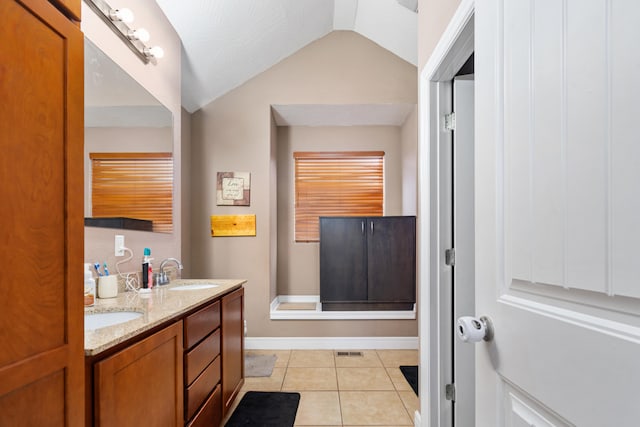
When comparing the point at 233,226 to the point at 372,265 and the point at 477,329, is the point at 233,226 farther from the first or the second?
the point at 477,329

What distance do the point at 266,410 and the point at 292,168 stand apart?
264 cm

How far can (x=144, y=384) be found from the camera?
1.19 metres

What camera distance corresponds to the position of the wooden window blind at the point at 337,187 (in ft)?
13.6

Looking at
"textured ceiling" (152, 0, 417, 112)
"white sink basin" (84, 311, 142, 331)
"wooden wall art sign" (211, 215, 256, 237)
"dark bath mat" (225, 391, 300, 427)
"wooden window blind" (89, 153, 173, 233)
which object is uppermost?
"textured ceiling" (152, 0, 417, 112)

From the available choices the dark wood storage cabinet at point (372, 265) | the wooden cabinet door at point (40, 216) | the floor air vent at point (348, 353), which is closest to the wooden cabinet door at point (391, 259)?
the dark wood storage cabinet at point (372, 265)

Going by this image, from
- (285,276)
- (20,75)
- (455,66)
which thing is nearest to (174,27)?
(455,66)

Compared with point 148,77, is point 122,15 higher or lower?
higher

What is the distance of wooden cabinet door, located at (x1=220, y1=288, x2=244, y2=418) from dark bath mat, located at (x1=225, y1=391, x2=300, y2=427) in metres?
0.10

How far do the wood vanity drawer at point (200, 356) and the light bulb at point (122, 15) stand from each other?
5.74ft

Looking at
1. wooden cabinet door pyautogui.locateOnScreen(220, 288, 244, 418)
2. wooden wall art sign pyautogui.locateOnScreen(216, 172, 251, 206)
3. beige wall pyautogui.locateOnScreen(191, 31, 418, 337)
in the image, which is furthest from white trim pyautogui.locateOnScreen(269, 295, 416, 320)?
wooden wall art sign pyautogui.locateOnScreen(216, 172, 251, 206)

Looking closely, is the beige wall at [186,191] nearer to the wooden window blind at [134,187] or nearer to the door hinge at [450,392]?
the wooden window blind at [134,187]

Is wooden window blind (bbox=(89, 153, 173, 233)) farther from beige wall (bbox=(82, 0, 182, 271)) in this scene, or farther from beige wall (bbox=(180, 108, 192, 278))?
beige wall (bbox=(180, 108, 192, 278))

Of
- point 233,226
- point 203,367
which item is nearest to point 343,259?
point 233,226

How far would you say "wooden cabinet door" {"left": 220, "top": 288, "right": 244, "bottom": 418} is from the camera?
2.08 meters
